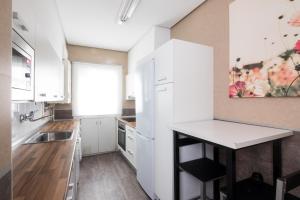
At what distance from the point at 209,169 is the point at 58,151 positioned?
145 centimetres

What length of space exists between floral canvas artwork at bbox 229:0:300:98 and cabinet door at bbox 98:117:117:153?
3079 mm

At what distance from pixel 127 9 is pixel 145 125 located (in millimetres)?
1682

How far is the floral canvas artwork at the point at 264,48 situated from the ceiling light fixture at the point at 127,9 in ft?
4.00

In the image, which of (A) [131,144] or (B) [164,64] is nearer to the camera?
(B) [164,64]

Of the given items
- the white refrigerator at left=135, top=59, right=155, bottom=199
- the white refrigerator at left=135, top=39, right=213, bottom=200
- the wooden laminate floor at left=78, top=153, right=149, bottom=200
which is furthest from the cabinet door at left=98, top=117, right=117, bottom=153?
the white refrigerator at left=135, top=39, right=213, bottom=200

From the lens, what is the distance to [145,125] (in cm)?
223

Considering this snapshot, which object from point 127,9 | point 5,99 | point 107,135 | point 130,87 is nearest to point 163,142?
point 5,99

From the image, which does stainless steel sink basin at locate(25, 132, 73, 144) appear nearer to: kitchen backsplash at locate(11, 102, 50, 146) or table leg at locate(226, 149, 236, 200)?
kitchen backsplash at locate(11, 102, 50, 146)

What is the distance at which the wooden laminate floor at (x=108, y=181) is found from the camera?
2.27 m

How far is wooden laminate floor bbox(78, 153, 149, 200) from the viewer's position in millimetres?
2266

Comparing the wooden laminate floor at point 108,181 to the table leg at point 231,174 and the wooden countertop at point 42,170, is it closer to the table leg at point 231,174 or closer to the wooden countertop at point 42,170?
the wooden countertop at point 42,170

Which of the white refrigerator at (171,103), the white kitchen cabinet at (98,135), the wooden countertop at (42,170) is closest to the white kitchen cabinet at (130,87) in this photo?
the white kitchen cabinet at (98,135)

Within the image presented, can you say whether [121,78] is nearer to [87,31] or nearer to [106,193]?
[87,31]

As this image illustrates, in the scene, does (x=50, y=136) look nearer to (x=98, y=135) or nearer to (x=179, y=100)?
(x=98, y=135)
